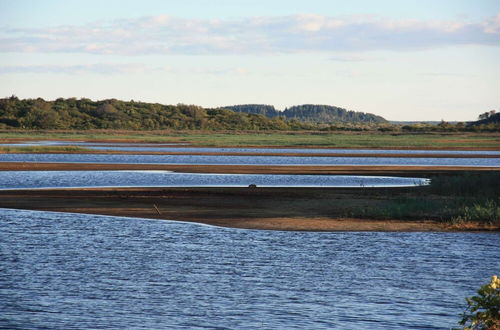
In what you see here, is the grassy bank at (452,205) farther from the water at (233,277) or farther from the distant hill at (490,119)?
the distant hill at (490,119)

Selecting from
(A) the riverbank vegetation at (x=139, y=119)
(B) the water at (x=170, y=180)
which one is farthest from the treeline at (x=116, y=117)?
(B) the water at (x=170, y=180)

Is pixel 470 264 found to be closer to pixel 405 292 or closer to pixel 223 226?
pixel 405 292

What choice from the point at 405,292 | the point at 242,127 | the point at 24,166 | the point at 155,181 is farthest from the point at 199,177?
the point at 242,127

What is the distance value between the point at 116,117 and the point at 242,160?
355 ft

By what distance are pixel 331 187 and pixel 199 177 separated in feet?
34.7

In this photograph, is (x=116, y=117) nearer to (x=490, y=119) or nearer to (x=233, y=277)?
(x=490, y=119)

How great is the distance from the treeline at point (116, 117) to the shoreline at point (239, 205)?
4735 inches

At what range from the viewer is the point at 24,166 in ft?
195

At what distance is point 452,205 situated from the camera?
103 ft

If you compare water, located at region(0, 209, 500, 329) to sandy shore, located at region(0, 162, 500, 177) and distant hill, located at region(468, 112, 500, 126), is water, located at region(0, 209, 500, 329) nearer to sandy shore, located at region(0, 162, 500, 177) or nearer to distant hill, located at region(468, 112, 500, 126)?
sandy shore, located at region(0, 162, 500, 177)

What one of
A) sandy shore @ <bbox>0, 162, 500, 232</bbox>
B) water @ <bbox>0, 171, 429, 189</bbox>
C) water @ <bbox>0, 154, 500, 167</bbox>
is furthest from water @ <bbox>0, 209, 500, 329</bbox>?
water @ <bbox>0, 154, 500, 167</bbox>

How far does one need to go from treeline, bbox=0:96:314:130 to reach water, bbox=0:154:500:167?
8532 centimetres

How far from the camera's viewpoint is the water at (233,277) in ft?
48.9

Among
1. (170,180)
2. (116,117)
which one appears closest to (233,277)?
(170,180)
